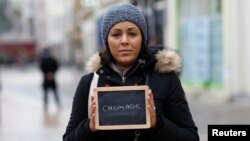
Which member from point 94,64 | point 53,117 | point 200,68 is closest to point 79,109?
point 94,64

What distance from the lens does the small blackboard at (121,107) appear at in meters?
3.18

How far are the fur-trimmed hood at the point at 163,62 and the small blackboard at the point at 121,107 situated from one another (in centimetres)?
24

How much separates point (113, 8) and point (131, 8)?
9 centimetres

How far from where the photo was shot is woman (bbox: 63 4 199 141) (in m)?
3.28

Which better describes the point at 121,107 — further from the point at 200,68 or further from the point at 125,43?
the point at 200,68

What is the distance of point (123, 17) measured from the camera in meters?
3.33

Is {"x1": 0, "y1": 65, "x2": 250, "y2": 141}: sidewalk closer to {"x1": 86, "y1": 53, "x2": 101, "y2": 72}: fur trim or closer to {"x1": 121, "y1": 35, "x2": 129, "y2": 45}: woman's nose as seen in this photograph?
{"x1": 86, "y1": 53, "x2": 101, "y2": 72}: fur trim

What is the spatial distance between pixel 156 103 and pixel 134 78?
0.51ft

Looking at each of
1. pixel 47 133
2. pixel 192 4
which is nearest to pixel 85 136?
pixel 47 133

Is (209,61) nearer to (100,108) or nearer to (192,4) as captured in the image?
(192,4)

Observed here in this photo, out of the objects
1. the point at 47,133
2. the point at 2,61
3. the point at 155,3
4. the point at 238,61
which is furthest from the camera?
the point at 2,61

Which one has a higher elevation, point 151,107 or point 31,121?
point 151,107

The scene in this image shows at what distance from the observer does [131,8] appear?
338cm

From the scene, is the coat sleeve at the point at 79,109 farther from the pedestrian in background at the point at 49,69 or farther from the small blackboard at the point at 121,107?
the pedestrian in background at the point at 49,69
